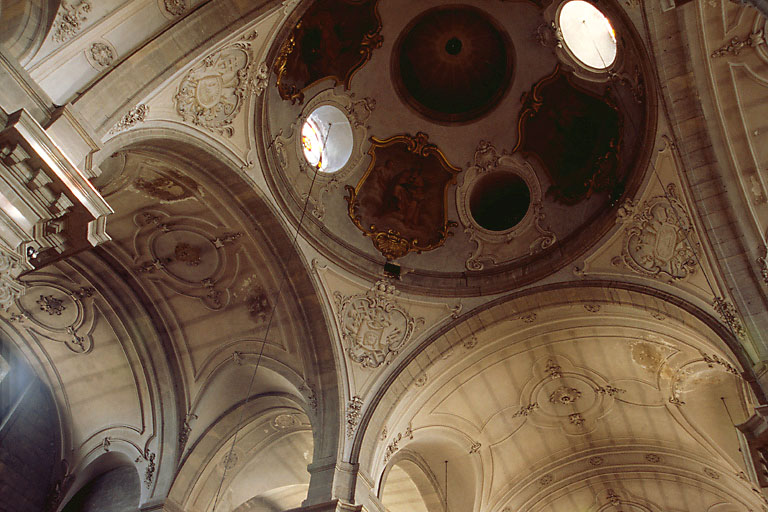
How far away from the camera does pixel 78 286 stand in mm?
12281

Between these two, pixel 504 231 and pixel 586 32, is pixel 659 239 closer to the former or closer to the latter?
pixel 504 231

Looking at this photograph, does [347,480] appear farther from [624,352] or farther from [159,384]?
[624,352]

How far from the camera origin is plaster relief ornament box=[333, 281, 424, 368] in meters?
12.0

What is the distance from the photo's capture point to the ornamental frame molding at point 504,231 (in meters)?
12.6

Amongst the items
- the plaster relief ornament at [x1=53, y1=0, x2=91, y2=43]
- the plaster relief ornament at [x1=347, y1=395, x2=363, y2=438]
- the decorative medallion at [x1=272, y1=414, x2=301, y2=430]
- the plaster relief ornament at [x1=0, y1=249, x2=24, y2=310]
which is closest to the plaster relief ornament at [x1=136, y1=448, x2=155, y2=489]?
the decorative medallion at [x1=272, y1=414, x2=301, y2=430]

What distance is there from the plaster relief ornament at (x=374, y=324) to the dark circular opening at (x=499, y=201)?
2.69 m

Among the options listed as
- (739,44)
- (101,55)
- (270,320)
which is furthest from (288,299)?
(739,44)

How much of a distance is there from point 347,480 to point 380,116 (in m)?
7.10

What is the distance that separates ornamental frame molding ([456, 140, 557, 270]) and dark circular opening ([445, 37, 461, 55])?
1907 millimetres

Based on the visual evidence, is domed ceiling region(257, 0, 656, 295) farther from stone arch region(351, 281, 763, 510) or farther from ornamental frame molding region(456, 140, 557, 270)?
stone arch region(351, 281, 763, 510)

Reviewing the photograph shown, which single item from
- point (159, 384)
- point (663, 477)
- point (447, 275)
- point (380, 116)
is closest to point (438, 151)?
point (380, 116)

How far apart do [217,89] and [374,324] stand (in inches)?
204

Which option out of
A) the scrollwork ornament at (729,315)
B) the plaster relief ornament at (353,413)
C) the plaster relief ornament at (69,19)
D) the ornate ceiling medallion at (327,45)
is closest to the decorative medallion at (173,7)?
the plaster relief ornament at (69,19)

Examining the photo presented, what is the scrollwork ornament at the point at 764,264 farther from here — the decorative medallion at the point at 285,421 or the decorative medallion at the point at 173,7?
the decorative medallion at the point at 285,421
